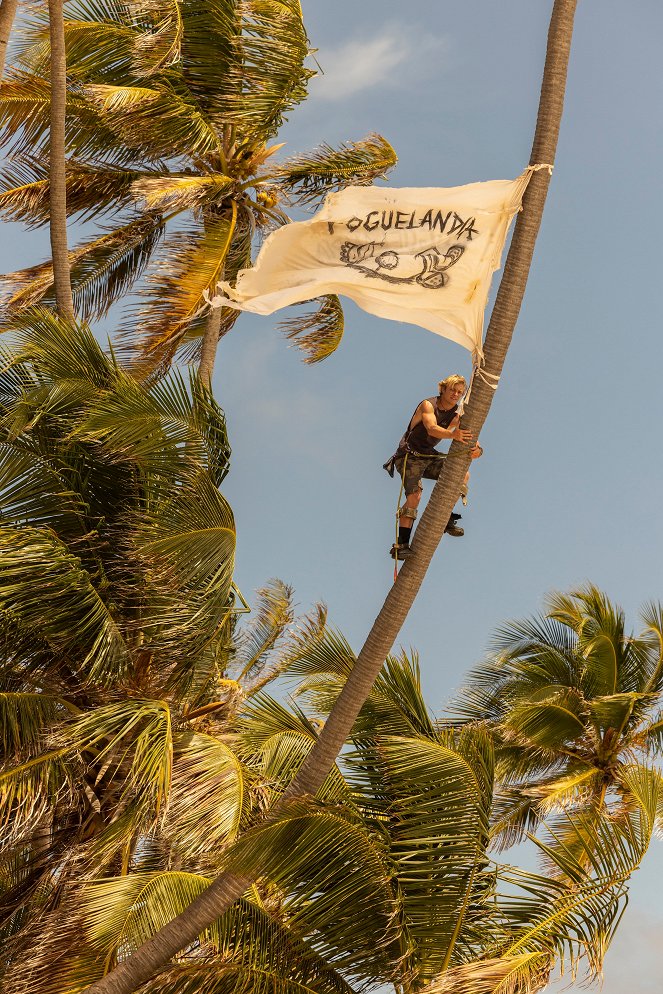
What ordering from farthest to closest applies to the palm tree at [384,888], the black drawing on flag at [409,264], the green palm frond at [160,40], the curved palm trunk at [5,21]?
the green palm frond at [160,40] < the curved palm trunk at [5,21] < the black drawing on flag at [409,264] < the palm tree at [384,888]

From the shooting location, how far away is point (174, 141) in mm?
17109

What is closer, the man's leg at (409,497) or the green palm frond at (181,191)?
the man's leg at (409,497)

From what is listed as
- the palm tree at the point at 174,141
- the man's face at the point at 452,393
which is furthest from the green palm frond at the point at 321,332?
the man's face at the point at 452,393

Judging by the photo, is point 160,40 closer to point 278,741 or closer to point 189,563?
point 189,563

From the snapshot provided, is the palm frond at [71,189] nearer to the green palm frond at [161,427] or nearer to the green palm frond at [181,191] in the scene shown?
the green palm frond at [181,191]

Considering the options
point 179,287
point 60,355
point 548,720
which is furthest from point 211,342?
point 548,720

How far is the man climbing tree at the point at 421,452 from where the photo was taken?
902 centimetres

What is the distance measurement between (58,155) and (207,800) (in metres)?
9.27

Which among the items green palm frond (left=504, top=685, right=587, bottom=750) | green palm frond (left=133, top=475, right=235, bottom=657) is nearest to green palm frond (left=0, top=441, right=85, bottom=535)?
green palm frond (left=133, top=475, right=235, bottom=657)

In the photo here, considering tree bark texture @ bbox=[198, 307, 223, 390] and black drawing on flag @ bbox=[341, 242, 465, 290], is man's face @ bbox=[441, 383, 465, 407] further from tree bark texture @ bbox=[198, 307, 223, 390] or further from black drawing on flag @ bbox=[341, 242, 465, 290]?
tree bark texture @ bbox=[198, 307, 223, 390]

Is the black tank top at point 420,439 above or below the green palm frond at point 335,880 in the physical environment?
above

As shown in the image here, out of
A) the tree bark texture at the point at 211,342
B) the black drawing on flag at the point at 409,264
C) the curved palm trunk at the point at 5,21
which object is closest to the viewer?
the black drawing on flag at the point at 409,264

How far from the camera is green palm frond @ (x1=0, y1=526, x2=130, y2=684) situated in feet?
36.1

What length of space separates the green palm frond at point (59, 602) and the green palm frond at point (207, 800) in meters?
1.54
